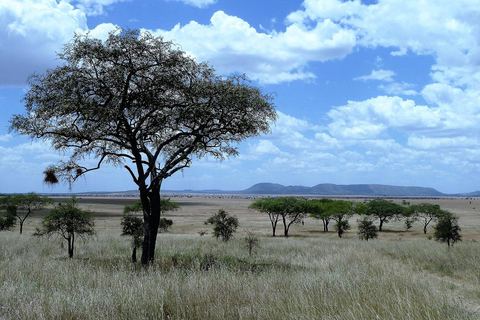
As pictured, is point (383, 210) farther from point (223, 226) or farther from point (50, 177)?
point (50, 177)

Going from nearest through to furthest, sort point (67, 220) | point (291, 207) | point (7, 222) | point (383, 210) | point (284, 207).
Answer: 1. point (67, 220)
2. point (7, 222)
3. point (284, 207)
4. point (291, 207)
5. point (383, 210)

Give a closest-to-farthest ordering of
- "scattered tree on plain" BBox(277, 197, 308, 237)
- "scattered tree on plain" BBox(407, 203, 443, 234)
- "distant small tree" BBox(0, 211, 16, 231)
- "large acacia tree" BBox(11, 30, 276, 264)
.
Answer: "large acacia tree" BBox(11, 30, 276, 264) < "distant small tree" BBox(0, 211, 16, 231) < "scattered tree on plain" BBox(277, 197, 308, 237) < "scattered tree on plain" BBox(407, 203, 443, 234)

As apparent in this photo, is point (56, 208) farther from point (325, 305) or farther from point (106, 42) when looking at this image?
point (325, 305)

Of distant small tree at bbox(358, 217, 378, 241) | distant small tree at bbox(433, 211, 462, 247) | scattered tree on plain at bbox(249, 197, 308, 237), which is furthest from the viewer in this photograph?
scattered tree on plain at bbox(249, 197, 308, 237)

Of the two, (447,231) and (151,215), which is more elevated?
(151,215)

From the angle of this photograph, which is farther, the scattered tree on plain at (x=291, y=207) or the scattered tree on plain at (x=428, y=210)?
the scattered tree on plain at (x=428, y=210)

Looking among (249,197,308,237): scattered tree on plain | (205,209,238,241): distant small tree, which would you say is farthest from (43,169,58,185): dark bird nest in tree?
(249,197,308,237): scattered tree on plain

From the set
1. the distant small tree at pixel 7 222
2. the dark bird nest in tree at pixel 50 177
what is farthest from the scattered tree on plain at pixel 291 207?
the dark bird nest in tree at pixel 50 177

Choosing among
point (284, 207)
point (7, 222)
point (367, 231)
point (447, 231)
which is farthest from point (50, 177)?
point (284, 207)

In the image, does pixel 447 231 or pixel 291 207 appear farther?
pixel 291 207

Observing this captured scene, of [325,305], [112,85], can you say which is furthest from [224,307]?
[112,85]

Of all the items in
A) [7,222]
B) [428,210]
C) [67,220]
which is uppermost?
[67,220]

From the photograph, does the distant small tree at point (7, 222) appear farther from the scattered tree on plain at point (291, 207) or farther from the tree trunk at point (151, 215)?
the tree trunk at point (151, 215)

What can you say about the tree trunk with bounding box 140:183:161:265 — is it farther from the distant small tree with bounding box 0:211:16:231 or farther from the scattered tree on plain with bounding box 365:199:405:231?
the scattered tree on plain with bounding box 365:199:405:231
